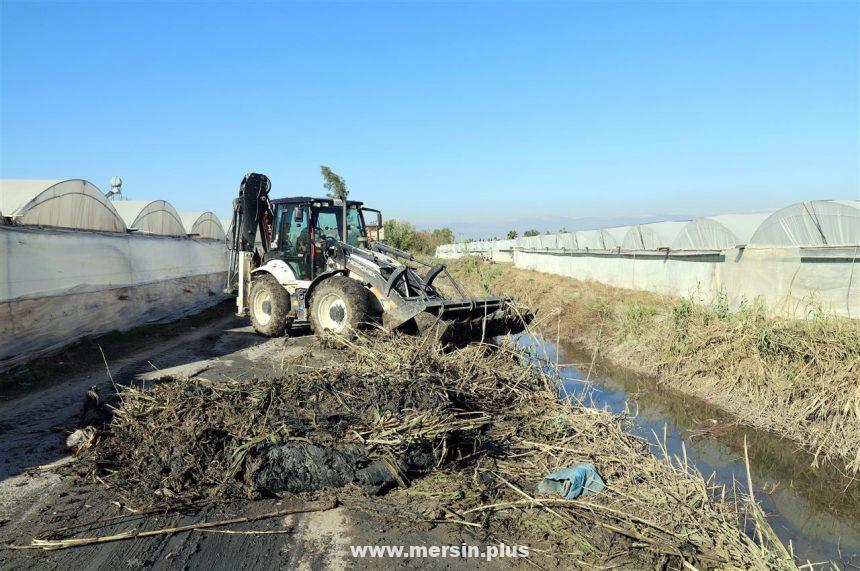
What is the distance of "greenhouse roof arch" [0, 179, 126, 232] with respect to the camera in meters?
9.11

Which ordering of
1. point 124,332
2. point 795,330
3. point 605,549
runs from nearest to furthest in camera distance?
point 605,549, point 795,330, point 124,332

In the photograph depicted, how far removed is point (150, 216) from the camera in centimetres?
1491

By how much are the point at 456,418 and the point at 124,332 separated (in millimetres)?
8561

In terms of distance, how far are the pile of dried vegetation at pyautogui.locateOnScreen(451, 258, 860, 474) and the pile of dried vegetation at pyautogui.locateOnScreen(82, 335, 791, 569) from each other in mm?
2742

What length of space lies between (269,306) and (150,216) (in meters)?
6.81

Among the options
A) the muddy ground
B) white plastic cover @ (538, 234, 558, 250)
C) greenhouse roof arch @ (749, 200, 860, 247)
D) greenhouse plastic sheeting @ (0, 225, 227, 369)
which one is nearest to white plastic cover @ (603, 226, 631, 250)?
white plastic cover @ (538, 234, 558, 250)

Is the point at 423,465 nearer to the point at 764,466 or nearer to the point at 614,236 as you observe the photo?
the point at 764,466

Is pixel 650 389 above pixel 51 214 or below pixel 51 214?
below

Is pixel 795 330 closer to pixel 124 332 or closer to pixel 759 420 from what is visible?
pixel 759 420

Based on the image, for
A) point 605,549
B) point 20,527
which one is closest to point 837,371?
point 605,549

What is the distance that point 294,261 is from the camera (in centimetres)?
1032

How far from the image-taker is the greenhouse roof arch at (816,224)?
10609mm

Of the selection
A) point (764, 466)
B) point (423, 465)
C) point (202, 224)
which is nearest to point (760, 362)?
point (764, 466)

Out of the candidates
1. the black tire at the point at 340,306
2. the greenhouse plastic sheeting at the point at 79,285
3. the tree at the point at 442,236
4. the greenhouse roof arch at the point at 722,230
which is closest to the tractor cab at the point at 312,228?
the black tire at the point at 340,306
